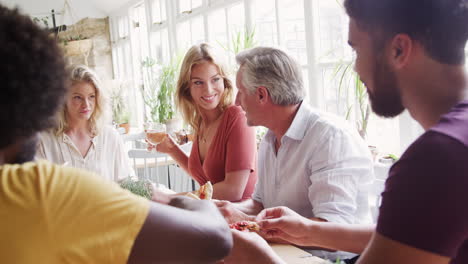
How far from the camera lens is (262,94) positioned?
2162 mm

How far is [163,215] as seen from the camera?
82 centimetres

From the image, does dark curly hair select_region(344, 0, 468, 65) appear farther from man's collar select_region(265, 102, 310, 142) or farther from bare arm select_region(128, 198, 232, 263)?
man's collar select_region(265, 102, 310, 142)

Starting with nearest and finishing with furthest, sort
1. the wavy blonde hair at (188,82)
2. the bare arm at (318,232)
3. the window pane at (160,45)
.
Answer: the bare arm at (318,232) → the wavy blonde hair at (188,82) → the window pane at (160,45)

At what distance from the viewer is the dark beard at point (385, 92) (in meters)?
1.10

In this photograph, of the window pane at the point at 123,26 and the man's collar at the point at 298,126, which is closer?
the man's collar at the point at 298,126

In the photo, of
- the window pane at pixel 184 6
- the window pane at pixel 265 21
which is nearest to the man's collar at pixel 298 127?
the window pane at pixel 265 21

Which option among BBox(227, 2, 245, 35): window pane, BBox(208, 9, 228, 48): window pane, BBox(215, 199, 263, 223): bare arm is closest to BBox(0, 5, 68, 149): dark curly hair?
BBox(215, 199, 263, 223): bare arm

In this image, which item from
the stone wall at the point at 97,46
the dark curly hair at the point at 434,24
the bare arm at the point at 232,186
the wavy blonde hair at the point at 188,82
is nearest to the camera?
the dark curly hair at the point at 434,24

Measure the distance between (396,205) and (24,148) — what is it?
2.30 ft

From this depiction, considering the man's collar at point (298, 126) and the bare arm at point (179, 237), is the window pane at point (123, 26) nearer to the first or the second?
the man's collar at point (298, 126)

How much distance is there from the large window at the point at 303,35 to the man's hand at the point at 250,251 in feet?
3.43

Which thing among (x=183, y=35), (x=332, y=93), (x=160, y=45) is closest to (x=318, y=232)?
(x=332, y=93)

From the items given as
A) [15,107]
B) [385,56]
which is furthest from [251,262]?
[15,107]

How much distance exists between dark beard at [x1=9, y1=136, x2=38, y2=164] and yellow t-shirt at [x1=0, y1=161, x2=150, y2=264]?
0.05 metres
